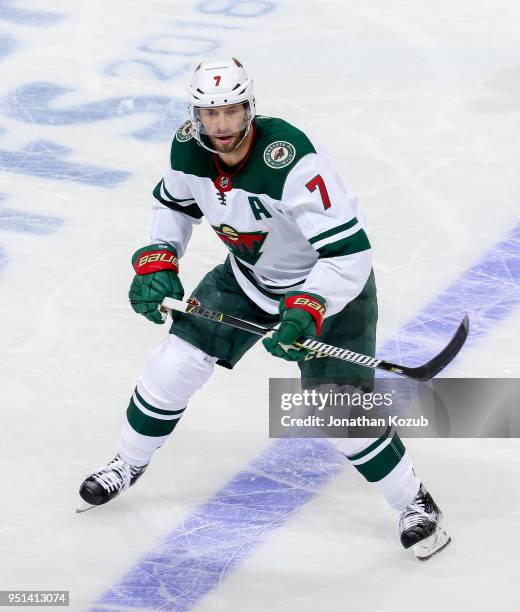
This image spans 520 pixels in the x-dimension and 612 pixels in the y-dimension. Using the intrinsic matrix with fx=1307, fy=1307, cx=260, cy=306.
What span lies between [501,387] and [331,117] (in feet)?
7.56

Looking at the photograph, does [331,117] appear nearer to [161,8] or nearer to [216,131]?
[161,8]

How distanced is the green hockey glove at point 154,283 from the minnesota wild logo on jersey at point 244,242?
20 cm

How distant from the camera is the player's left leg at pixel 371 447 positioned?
400 centimetres

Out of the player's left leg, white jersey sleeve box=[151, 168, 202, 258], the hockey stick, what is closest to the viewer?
the hockey stick

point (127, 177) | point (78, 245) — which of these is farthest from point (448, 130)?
point (78, 245)

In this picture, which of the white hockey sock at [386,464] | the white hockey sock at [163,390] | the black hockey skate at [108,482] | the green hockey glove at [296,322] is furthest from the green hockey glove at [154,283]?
the white hockey sock at [386,464]

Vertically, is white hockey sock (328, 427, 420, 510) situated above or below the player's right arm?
below

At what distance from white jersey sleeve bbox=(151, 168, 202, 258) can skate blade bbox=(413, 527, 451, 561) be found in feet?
3.91

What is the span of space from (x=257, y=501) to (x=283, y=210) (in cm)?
109

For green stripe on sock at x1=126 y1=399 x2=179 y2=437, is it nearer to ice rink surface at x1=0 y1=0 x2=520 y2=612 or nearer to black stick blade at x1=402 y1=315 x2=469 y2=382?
ice rink surface at x1=0 y1=0 x2=520 y2=612

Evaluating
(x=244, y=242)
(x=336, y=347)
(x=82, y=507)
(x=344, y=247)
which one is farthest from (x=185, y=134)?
(x=82, y=507)

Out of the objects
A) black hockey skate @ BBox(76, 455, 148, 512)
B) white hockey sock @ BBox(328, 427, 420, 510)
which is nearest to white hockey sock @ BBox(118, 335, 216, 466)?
black hockey skate @ BBox(76, 455, 148, 512)

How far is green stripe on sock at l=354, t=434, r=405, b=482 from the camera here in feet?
13.3

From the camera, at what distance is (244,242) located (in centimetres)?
395
